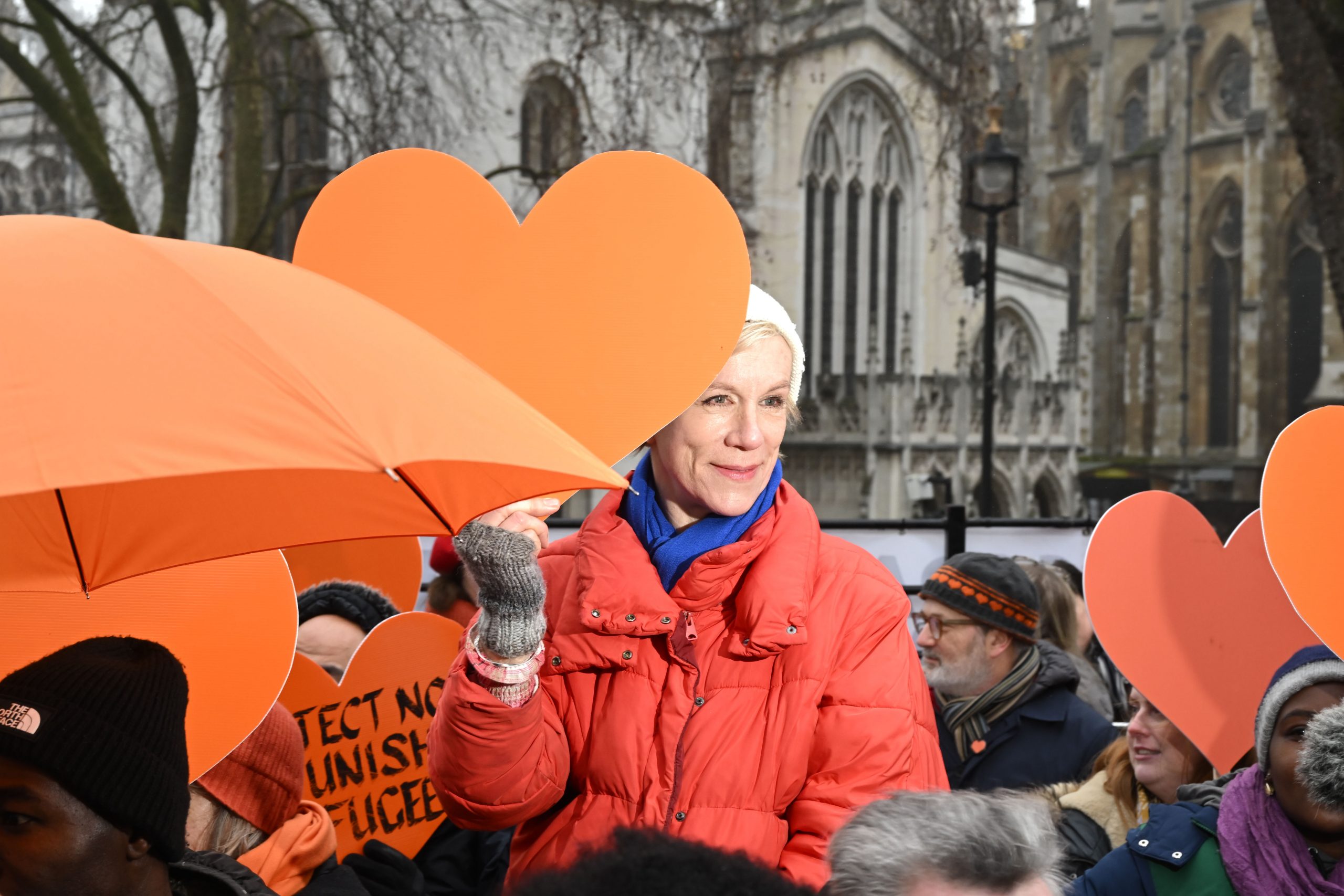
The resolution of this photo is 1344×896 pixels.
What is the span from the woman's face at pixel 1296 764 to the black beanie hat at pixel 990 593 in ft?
4.29

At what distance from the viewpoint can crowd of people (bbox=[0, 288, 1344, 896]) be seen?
5.01 feet

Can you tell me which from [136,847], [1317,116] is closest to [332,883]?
[136,847]

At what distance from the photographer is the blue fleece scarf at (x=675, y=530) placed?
191 centimetres

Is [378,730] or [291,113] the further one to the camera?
[291,113]

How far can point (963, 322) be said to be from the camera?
28.3m

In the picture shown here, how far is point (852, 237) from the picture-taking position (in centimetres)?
2805

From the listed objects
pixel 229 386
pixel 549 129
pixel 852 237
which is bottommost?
pixel 229 386

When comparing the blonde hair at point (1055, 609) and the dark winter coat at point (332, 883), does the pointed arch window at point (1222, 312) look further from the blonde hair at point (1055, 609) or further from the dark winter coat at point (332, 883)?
the dark winter coat at point (332, 883)

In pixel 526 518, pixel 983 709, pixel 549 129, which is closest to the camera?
pixel 526 518

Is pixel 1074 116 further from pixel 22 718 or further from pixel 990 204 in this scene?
pixel 22 718

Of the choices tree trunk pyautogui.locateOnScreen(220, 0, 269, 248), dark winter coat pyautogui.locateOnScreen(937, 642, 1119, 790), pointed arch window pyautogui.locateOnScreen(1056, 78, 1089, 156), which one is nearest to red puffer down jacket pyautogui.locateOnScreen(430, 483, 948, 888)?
dark winter coat pyautogui.locateOnScreen(937, 642, 1119, 790)

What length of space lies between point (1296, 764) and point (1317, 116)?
22.7 feet

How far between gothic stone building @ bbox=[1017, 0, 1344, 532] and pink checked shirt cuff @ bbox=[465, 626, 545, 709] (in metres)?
31.3

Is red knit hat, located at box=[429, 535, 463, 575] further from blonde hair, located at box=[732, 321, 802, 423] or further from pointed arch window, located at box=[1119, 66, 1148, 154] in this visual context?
pointed arch window, located at box=[1119, 66, 1148, 154]
